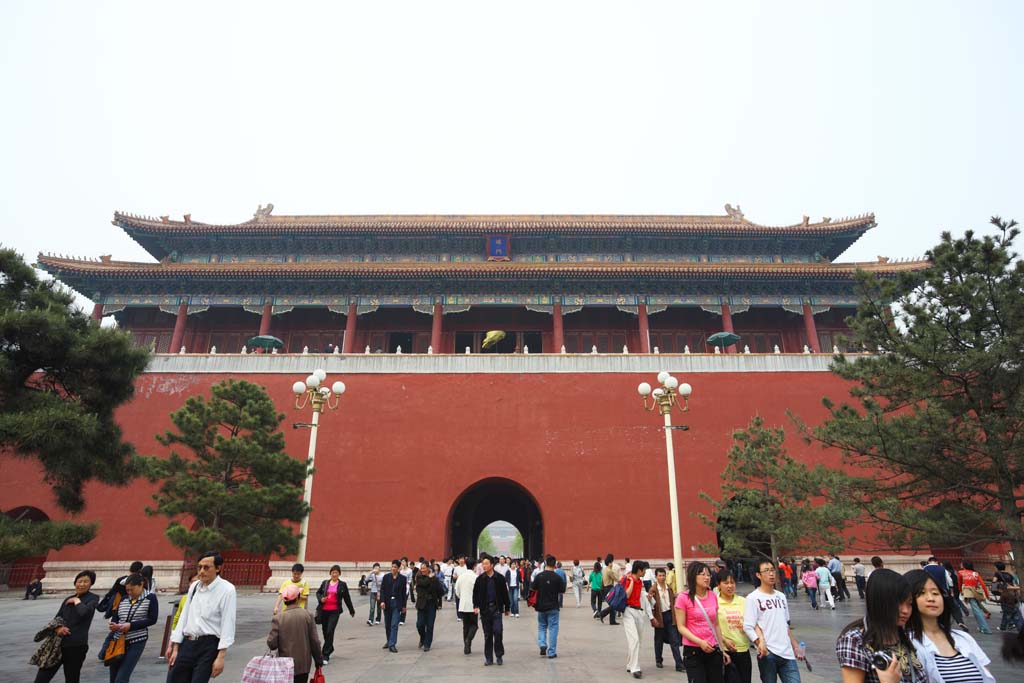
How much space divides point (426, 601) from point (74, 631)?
11.2 feet

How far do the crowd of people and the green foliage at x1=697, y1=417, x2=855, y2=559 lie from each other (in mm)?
2209

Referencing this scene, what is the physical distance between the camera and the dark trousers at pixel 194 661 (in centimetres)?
373

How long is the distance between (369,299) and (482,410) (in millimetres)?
5475

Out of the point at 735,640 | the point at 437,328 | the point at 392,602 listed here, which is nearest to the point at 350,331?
the point at 437,328

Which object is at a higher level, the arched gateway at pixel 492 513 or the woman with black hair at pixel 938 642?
the arched gateway at pixel 492 513

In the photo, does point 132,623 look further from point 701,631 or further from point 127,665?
point 701,631

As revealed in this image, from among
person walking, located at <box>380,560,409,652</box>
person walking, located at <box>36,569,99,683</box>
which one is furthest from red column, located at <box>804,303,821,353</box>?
person walking, located at <box>36,569,99,683</box>

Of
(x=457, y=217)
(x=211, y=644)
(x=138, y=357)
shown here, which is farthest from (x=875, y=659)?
(x=457, y=217)

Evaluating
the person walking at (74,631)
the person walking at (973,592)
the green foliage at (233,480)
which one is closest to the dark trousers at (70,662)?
the person walking at (74,631)

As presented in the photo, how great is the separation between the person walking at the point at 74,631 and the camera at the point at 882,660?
4.75 meters

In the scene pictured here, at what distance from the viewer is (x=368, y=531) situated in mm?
13945

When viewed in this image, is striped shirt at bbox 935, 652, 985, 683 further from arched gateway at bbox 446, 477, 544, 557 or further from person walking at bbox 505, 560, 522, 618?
arched gateway at bbox 446, 477, 544, 557

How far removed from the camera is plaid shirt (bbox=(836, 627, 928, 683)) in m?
2.17

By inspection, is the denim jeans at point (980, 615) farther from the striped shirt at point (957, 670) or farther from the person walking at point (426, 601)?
the striped shirt at point (957, 670)
